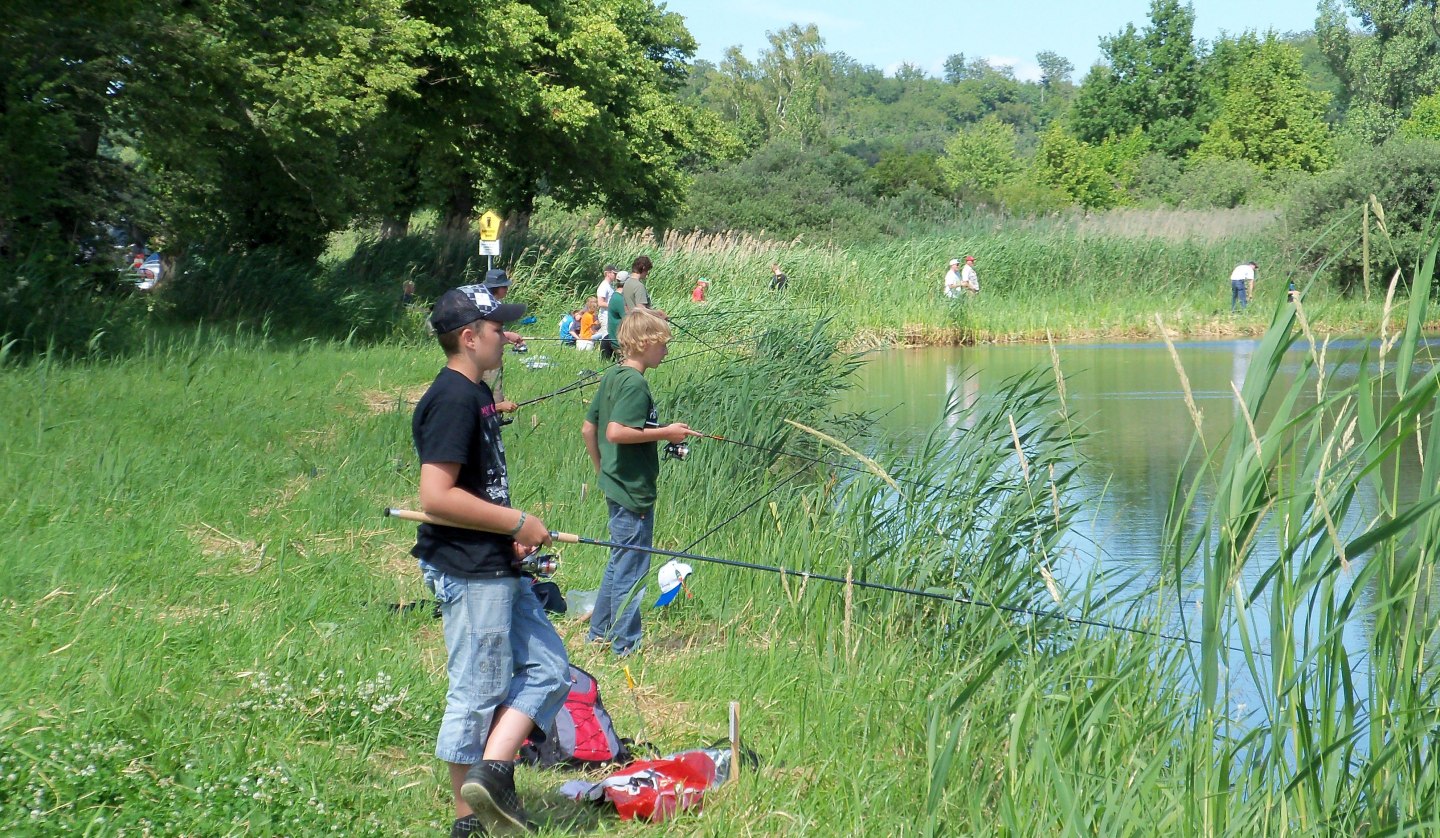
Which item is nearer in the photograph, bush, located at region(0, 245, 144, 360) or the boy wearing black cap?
the boy wearing black cap

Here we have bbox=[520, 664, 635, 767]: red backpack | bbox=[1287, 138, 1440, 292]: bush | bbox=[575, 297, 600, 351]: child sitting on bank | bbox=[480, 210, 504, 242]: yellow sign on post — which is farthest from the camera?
bbox=[1287, 138, 1440, 292]: bush

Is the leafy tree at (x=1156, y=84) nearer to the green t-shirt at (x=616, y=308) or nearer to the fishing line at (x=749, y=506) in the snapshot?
the green t-shirt at (x=616, y=308)

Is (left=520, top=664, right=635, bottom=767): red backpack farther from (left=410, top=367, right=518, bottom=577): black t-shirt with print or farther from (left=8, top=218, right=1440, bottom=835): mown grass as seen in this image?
(left=410, top=367, right=518, bottom=577): black t-shirt with print

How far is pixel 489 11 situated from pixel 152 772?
766 inches

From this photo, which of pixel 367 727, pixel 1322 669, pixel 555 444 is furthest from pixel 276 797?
pixel 555 444

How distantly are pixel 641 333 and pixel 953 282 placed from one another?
64.0 feet

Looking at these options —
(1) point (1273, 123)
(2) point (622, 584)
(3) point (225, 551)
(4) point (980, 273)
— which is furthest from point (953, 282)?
(1) point (1273, 123)

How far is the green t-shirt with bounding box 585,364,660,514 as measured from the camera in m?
4.91

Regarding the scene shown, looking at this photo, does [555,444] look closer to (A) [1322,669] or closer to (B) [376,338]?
(A) [1322,669]

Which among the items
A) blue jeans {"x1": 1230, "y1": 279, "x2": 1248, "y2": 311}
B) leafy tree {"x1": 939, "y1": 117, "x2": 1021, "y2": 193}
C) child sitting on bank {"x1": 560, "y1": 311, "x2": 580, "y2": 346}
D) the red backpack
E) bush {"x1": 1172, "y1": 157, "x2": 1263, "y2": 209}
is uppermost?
leafy tree {"x1": 939, "y1": 117, "x2": 1021, "y2": 193}

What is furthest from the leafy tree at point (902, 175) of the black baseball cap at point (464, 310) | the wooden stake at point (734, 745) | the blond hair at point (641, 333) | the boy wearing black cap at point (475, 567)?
the boy wearing black cap at point (475, 567)

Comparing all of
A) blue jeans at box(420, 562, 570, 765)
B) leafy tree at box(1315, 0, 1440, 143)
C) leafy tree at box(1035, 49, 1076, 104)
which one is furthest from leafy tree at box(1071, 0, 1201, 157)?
leafy tree at box(1035, 49, 1076, 104)

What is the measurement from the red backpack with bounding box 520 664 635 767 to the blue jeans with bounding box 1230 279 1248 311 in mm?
22520

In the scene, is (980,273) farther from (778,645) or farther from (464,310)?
(464,310)
